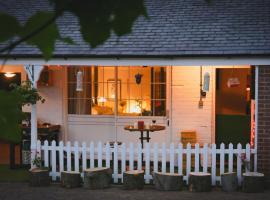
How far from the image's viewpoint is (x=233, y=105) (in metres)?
15.2

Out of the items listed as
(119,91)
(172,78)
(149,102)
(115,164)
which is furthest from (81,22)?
(119,91)

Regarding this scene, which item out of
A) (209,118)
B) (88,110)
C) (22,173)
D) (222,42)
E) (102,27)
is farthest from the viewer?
(88,110)

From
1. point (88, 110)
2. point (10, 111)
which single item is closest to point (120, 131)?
point (88, 110)

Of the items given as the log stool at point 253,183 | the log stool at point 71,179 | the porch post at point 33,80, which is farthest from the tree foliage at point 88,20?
the porch post at point 33,80

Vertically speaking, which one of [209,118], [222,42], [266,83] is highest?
[222,42]

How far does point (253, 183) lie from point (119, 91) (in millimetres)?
4900

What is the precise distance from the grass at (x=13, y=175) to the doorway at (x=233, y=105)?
15.8ft

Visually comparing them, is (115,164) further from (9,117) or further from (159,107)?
(9,117)

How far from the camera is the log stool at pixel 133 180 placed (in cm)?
1084

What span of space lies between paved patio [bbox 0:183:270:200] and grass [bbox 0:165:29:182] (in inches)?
32.3

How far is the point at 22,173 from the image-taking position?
41.3ft

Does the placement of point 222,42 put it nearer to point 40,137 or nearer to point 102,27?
point 40,137

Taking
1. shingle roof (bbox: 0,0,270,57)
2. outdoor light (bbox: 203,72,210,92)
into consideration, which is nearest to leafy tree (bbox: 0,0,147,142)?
shingle roof (bbox: 0,0,270,57)

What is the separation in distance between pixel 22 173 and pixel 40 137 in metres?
1.52
